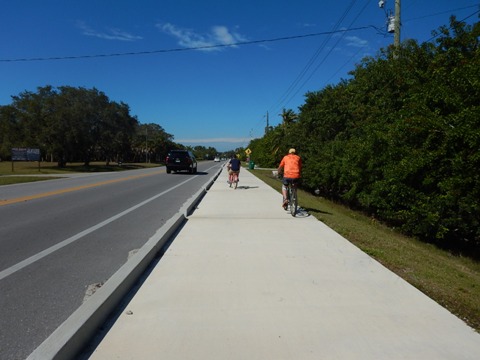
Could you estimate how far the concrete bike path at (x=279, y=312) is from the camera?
10.5 ft

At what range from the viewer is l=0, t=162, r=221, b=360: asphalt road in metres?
3.78

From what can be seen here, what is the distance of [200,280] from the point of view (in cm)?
489

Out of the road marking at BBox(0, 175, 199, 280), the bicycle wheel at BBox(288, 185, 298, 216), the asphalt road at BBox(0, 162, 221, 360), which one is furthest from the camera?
the bicycle wheel at BBox(288, 185, 298, 216)

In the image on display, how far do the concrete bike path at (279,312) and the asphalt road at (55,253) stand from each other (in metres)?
0.74

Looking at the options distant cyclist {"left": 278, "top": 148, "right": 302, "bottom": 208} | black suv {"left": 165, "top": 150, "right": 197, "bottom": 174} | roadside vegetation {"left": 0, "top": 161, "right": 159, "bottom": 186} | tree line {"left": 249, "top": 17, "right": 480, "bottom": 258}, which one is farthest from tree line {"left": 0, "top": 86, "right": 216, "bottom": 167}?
distant cyclist {"left": 278, "top": 148, "right": 302, "bottom": 208}

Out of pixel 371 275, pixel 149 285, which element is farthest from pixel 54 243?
pixel 371 275

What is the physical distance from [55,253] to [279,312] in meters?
4.13

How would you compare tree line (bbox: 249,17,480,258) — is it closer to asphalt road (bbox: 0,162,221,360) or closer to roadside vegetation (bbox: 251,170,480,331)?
roadside vegetation (bbox: 251,170,480,331)

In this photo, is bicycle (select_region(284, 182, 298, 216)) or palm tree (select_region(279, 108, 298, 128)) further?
palm tree (select_region(279, 108, 298, 128))

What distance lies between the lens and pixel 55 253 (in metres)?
6.29

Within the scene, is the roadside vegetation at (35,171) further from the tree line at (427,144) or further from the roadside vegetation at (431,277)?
the roadside vegetation at (431,277)

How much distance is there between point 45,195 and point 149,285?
11.9 metres

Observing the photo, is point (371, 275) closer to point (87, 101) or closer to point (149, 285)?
point (149, 285)

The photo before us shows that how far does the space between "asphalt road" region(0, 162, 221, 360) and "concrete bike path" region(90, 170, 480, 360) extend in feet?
2.44
